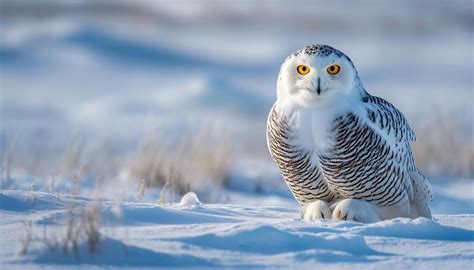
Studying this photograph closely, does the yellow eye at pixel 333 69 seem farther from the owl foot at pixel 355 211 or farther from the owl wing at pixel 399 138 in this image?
the owl foot at pixel 355 211

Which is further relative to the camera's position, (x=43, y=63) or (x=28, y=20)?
(x=28, y=20)

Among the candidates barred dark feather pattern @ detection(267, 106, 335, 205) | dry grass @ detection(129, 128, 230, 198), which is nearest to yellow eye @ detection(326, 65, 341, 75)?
barred dark feather pattern @ detection(267, 106, 335, 205)

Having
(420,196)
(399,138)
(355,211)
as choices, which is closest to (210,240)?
(355,211)

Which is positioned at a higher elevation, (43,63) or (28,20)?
(28,20)

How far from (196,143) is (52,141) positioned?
5.43 m

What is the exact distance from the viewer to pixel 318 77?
13.5 feet

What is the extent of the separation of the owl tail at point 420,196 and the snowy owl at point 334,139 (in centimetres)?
19

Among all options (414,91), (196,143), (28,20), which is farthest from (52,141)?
(28,20)

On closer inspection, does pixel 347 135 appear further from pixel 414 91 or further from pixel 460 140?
pixel 414 91

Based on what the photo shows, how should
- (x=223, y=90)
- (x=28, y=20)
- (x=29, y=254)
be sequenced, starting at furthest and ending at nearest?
(x=28, y=20)
(x=223, y=90)
(x=29, y=254)

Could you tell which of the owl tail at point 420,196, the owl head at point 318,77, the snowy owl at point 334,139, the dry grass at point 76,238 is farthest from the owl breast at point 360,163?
the dry grass at point 76,238

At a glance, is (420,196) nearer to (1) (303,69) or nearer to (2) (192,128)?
(1) (303,69)

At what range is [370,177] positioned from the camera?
4.29 metres

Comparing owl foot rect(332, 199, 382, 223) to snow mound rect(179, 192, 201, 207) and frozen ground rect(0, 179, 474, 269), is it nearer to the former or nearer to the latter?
frozen ground rect(0, 179, 474, 269)
